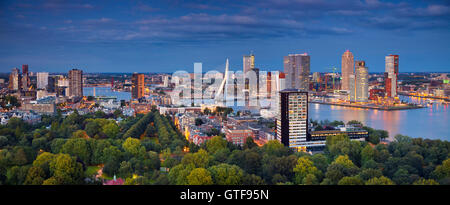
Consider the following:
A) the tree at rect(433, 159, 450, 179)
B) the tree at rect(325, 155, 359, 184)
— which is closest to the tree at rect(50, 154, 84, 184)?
the tree at rect(325, 155, 359, 184)

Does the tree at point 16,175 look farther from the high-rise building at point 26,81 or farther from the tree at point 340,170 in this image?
the high-rise building at point 26,81

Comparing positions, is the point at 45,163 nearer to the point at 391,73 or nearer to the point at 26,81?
the point at 26,81

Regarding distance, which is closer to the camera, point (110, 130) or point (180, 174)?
point (180, 174)

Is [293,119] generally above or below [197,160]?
above

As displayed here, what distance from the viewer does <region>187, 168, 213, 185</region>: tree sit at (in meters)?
3.92

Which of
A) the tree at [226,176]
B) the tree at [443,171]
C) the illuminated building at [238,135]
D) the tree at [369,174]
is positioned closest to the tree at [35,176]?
the tree at [226,176]

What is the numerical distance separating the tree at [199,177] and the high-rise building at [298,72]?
785 inches

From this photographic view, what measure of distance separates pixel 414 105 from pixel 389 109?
1.29 m

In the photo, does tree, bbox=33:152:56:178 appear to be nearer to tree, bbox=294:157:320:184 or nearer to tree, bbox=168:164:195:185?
tree, bbox=168:164:195:185

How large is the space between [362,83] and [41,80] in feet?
51.9

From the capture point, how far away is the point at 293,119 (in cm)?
757

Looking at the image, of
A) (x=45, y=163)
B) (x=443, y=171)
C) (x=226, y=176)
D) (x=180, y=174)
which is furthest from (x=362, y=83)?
(x=45, y=163)

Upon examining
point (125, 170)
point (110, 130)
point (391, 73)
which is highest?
point (391, 73)
